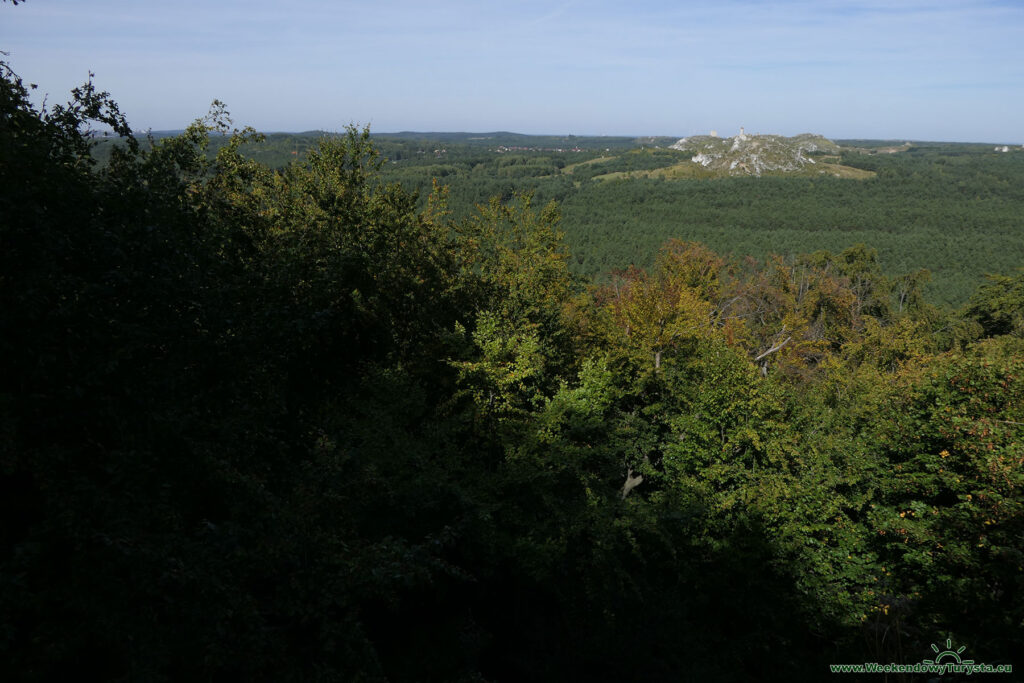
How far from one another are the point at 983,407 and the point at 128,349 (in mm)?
18465

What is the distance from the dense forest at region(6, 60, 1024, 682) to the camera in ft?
18.3

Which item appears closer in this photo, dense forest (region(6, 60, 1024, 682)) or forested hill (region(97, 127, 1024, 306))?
dense forest (region(6, 60, 1024, 682))

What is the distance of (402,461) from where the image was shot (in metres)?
10.8

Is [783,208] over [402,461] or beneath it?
→ over

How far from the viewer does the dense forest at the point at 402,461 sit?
5586mm

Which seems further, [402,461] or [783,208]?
[783,208]

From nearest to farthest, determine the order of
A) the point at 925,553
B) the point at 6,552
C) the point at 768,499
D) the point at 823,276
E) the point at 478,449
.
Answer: the point at 6,552
the point at 925,553
the point at 768,499
the point at 478,449
the point at 823,276

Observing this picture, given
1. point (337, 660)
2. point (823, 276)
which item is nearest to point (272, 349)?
point (337, 660)

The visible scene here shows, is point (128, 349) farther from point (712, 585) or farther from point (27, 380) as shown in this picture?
point (712, 585)

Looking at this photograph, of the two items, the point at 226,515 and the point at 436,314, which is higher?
the point at 436,314

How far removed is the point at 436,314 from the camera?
16.1m

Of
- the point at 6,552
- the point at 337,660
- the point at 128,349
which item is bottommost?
the point at 337,660

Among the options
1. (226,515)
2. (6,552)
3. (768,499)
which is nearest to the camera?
(6,552)

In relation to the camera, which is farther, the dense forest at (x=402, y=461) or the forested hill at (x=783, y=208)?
the forested hill at (x=783, y=208)
